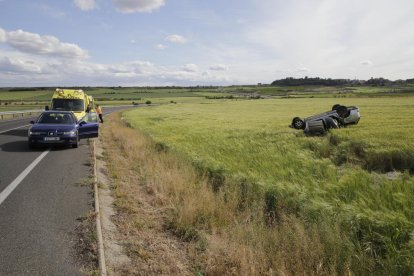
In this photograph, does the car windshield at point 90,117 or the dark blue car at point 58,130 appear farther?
the car windshield at point 90,117

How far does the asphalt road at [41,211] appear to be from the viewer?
4.90m

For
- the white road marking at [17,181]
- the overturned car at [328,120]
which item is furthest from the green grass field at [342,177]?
the white road marking at [17,181]

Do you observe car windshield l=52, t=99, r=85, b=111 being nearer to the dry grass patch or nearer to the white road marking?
the white road marking

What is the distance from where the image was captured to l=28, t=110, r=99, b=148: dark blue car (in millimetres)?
15250

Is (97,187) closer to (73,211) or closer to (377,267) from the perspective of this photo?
(73,211)

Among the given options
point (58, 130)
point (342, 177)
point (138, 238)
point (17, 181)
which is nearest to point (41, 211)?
point (138, 238)

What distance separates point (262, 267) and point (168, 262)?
1264 millimetres

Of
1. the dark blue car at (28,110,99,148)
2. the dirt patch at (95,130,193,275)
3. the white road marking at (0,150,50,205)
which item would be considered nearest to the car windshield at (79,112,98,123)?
the dark blue car at (28,110,99,148)

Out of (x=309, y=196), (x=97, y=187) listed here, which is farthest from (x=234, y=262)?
(x=97, y=187)

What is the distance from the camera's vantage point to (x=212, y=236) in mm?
6016

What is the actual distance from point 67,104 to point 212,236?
17.5m

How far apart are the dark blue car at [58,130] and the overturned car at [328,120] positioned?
10931 millimetres

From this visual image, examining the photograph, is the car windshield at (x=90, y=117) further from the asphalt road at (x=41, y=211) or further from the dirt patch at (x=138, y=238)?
the dirt patch at (x=138, y=238)

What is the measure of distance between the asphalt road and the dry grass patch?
2.67 ft
